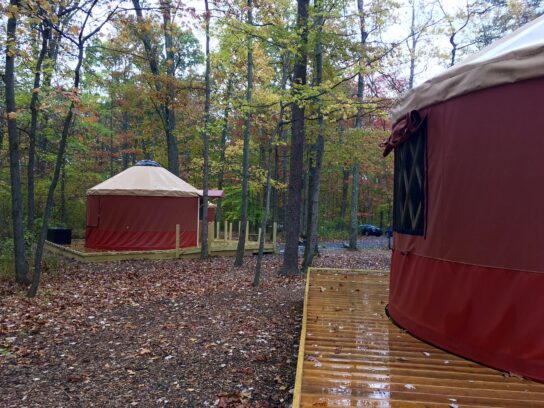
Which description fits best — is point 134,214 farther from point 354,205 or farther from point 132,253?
point 354,205

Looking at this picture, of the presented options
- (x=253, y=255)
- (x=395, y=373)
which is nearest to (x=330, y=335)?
(x=395, y=373)

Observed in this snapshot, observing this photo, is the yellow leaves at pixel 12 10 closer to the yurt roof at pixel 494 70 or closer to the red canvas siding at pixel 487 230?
the yurt roof at pixel 494 70

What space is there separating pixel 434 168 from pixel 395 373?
1.55 meters

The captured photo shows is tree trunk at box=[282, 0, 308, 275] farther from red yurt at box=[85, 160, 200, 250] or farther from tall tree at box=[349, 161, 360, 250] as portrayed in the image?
tall tree at box=[349, 161, 360, 250]

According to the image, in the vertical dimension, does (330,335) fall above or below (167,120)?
below

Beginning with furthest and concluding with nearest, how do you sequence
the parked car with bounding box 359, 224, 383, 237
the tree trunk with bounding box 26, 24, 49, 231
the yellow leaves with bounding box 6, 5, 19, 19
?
the parked car with bounding box 359, 224, 383, 237
the tree trunk with bounding box 26, 24, 49, 231
the yellow leaves with bounding box 6, 5, 19, 19

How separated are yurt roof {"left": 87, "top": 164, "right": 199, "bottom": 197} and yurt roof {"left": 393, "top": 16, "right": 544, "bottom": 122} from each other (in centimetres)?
872

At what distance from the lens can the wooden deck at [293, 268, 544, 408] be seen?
217cm

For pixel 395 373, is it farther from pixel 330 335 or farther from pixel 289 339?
pixel 289 339

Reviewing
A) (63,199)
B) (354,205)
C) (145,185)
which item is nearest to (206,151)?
(145,185)

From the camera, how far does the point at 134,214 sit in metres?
11.1

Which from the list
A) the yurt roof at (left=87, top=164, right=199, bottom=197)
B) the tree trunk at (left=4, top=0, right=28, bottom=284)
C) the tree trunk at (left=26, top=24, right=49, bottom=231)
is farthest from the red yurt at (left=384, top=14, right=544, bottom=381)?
the yurt roof at (left=87, top=164, right=199, bottom=197)

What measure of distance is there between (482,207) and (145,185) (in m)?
9.68

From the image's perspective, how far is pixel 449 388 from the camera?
91.9 inches
